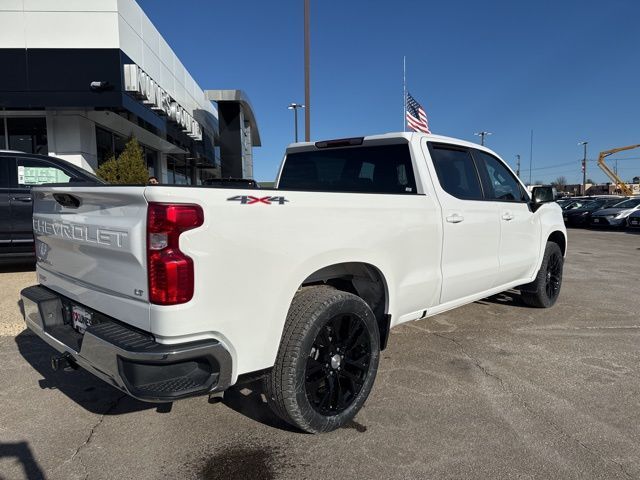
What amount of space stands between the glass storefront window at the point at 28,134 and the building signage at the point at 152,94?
2.77 metres

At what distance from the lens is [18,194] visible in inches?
282

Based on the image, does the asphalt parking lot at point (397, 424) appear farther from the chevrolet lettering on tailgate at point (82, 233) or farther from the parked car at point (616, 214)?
the parked car at point (616, 214)

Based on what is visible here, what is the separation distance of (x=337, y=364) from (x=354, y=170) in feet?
6.49

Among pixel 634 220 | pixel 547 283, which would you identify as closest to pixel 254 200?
pixel 547 283

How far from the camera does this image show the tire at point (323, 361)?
8.33ft

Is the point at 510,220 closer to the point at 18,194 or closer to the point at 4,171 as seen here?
the point at 18,194

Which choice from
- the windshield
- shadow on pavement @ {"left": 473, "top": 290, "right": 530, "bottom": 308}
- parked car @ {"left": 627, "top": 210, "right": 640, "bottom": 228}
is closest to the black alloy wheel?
shadow on pavement @ {"left": 473, "top": 290, "right": 530, "bottom": 308}

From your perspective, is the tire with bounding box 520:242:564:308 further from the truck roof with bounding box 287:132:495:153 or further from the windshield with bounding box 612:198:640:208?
the windshield with bounding box 612:198:640:208

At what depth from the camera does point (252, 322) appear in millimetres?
2348

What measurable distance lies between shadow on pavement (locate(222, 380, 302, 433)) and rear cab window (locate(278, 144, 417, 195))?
5.27ft

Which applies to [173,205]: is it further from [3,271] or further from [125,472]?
[3,271]

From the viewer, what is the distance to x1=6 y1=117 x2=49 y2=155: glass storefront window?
1271cm

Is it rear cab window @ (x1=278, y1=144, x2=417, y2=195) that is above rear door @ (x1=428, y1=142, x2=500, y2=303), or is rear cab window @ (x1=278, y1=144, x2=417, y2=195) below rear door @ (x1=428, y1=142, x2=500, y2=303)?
above

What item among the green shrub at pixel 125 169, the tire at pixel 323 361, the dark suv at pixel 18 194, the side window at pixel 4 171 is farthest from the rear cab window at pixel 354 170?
the green shrub at pixel 125 169
